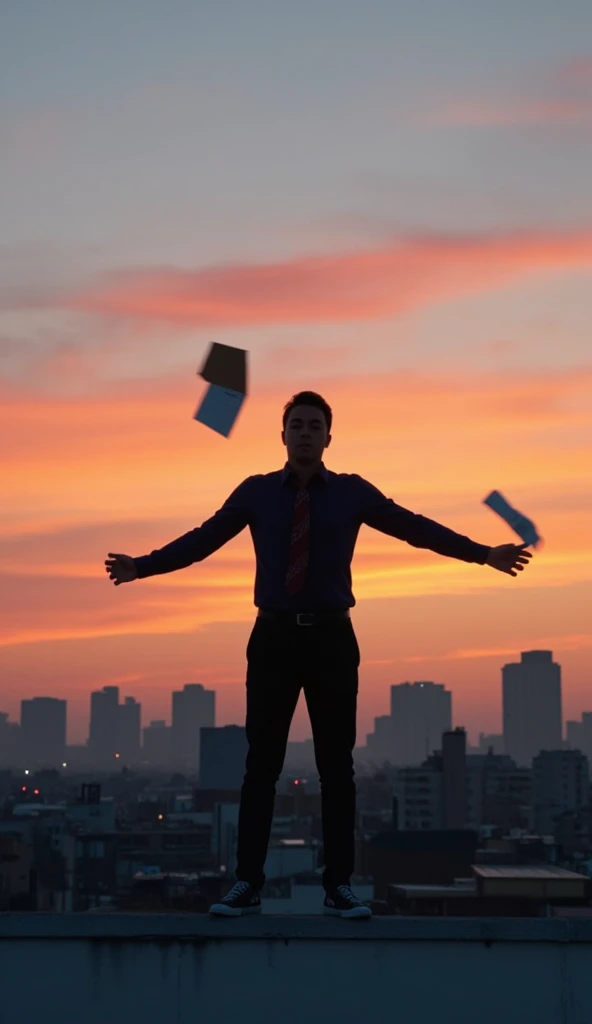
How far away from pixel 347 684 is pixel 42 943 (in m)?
1.96

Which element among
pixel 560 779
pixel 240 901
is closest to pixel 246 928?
pixel 240 901

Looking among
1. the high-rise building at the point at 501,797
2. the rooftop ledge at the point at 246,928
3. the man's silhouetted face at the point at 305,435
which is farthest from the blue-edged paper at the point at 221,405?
the high-rise building at the point at 501,797

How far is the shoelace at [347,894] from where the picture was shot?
6.89m

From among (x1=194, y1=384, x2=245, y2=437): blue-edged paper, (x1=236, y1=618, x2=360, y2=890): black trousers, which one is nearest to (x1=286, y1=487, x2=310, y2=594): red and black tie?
(x1=236, y1=618, x2=360, y2=890): black trousers

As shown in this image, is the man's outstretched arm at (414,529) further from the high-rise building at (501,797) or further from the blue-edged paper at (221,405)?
the high-rise building at (501,797)

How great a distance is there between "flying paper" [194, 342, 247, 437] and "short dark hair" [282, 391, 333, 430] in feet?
1.08

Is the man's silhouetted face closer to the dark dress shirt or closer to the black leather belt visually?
the dark dress shirt

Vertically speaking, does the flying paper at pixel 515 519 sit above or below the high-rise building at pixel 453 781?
above

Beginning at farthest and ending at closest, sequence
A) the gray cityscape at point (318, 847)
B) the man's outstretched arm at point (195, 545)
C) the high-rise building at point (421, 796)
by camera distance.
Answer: the high-rise building at point (421, 796), the gray cityscape at point (318, 847), the man's outstretched arm at point (195, 545)

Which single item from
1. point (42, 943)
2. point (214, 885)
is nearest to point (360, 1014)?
point (42, 943)

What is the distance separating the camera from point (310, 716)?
7230mm

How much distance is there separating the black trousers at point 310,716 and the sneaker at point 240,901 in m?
0.09

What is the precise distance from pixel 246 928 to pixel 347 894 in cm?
64

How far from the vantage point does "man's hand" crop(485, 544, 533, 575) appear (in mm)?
7469
